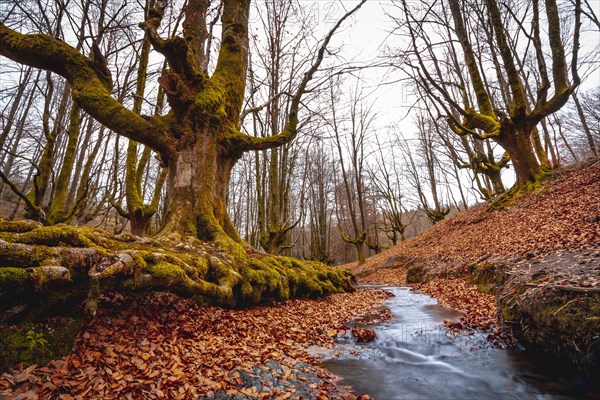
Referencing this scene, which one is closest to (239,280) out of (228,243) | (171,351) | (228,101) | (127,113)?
(228,243)

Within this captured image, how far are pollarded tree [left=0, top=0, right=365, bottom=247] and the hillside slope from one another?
174 inches

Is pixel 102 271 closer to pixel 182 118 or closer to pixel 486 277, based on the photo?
pixel 182 118

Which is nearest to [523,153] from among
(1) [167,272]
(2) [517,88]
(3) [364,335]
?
(2) [517,88]

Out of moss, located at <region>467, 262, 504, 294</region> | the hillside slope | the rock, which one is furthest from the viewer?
moss, located at <region>467, 262, 504, 294</region>

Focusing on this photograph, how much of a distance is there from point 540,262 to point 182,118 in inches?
269

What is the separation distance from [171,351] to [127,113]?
4.45 meters

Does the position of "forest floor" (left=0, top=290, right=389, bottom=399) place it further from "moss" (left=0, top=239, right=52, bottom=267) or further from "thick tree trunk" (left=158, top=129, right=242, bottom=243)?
"thick tree trunk" (left=158, top=129, right=242, bottom=243)

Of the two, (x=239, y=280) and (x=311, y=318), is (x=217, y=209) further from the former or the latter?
(x=311, y=318)

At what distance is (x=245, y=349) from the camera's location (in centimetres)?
301

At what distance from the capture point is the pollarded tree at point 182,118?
5.01m

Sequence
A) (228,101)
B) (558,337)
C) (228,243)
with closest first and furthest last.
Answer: (558,337), (228,243), (228,101)

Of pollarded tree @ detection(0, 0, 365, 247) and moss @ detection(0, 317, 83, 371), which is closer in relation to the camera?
moss @ detection(0, 317, 83, 371)

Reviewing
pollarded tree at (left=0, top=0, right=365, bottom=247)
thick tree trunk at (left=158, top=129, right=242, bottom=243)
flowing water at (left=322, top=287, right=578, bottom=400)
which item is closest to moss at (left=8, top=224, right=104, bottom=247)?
pollarded tree at (left=0, top=0, right=365, bottom=247)

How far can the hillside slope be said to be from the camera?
Answer: 2.77m
